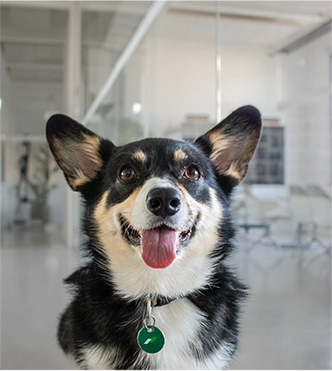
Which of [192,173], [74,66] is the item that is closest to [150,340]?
[192,173]

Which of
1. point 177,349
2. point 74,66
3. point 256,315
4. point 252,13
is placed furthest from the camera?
point 74,66

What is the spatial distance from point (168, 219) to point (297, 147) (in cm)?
525

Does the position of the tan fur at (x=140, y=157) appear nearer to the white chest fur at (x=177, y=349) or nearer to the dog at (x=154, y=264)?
the dog at (x=154, y=264)

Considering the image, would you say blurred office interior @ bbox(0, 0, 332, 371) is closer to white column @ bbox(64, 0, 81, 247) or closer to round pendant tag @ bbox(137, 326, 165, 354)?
white column @ bbox(64, 0, 81, 247)

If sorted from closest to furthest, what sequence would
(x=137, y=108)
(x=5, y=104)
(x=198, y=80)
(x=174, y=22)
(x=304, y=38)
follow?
1. (x=137, y=108)
2. (x=304, y=38)
3. (x=198, y=80)
4. (x=174, y=22)
5. (x=5, y=104)

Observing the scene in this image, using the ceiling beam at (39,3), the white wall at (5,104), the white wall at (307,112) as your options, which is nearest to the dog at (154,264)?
the white wall at (307,112)

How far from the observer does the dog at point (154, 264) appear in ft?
4.17

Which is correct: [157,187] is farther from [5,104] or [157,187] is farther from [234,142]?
[5,104]

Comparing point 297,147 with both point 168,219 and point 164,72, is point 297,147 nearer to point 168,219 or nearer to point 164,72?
point 164,72

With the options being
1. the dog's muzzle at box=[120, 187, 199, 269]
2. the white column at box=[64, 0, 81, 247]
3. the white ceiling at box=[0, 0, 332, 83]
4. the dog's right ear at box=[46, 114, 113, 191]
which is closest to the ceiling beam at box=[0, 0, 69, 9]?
the white ceiling at box=[0, 0, 332, 83]

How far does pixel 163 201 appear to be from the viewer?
119 centimetres

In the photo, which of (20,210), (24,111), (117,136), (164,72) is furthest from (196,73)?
(20,210)

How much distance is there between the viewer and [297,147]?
6.13 metres

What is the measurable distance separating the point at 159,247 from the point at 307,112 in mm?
4925
